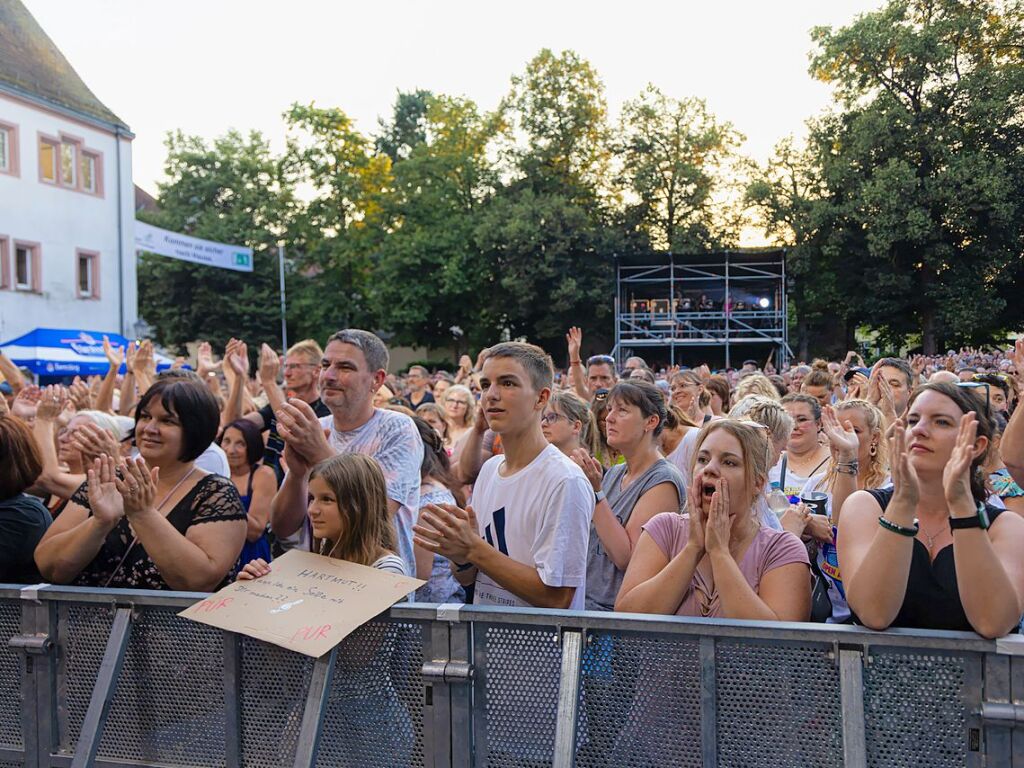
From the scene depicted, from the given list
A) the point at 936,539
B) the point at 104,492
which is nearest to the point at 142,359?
the point at 104,492

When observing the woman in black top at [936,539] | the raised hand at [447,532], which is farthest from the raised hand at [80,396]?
the woman in black top at [936,539]

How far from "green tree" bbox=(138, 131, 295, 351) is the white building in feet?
34.8

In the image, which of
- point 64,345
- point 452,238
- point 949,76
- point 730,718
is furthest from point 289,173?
point 730,718

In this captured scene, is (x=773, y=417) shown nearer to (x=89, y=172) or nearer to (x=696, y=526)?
(x=696, y=526)

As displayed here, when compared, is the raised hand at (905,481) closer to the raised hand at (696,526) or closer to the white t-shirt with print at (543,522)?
the raised hand at (696,526)

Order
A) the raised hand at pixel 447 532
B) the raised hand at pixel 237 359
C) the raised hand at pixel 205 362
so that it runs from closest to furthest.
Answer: the raised hand at pixel 447 532 < the raised hand at pixel 237 359 < the raised hand at pixel 205 362

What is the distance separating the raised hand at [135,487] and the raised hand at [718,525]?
5.84ft

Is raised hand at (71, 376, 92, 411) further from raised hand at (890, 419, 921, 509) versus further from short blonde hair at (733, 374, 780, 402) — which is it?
raised hand at (890, 419, 921, 509)

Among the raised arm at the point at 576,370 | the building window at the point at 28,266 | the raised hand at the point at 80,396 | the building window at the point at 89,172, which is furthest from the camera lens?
the building window at the point at 89,172

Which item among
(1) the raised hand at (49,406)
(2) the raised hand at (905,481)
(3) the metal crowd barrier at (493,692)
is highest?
(1) the raised hand at (49,406)

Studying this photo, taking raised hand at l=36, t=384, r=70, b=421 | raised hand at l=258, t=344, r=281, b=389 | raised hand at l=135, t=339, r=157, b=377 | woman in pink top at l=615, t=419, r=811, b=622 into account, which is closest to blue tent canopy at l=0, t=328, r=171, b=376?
raised hand at l=135, t=339, r=157, b=377

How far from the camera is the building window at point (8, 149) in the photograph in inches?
1109

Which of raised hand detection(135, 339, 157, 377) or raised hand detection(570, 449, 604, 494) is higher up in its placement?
raised hand detection(135, 339, 157, 377)

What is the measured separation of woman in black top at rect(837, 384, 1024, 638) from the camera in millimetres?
2398
